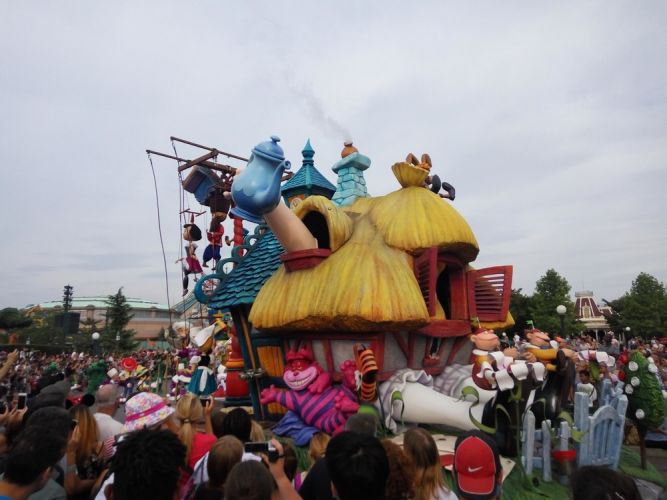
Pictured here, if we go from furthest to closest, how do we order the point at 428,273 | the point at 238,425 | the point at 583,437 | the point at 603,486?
the point at 428,273 → the point at 583,437 → the point at 238,425 → the point at 603,486

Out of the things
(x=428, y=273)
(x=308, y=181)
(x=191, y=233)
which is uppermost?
(x=308, y=181)

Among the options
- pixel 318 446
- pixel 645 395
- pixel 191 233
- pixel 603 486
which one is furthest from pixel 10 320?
pixel 603 486

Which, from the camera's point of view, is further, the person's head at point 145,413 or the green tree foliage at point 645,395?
the green tree foliage at point 645,395

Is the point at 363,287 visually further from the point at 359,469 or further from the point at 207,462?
the point at 359,469

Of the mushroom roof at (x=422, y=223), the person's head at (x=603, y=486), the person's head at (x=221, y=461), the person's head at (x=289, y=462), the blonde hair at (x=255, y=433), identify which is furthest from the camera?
the mushroom roof at (x=422, y=223)

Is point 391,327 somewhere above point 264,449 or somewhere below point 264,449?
above

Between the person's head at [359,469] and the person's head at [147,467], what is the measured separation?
23.5 inches

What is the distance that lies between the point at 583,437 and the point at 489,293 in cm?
306

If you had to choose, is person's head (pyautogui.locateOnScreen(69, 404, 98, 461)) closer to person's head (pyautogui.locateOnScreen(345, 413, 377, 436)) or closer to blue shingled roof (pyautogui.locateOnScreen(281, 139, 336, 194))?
person's head (pyautogui.locateOnScreen(345, 413, 377, 436))

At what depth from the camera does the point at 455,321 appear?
262 inches

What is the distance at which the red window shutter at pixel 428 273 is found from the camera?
6129 millimetres

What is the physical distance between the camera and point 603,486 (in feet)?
5.20

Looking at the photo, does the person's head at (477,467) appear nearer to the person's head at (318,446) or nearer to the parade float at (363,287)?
the person's head at (318,446)

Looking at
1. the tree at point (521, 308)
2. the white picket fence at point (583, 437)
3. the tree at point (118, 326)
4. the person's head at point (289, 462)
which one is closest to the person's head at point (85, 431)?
the person's head at point (289, 462)
